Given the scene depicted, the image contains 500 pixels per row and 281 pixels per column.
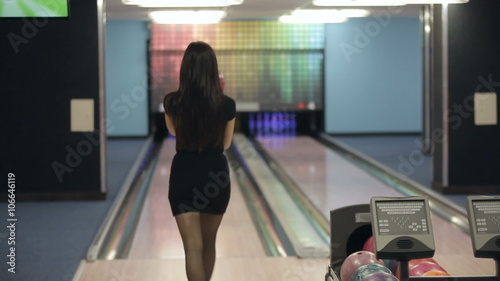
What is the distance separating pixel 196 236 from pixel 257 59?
37.7 ft

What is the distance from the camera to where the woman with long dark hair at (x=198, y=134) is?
4.09 m

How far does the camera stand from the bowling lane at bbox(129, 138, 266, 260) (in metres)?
6.40

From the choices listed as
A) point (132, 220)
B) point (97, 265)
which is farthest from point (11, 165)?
point (97, 265)

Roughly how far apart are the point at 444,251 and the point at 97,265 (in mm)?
2465

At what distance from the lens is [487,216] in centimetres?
338

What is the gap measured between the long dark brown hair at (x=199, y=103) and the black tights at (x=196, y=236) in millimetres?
340

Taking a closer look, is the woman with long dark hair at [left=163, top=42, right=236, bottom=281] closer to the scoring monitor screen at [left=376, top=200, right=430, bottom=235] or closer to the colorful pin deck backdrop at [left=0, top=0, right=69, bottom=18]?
the scoring monitor screen at [left=376, top=200, right=430, bottom=235]

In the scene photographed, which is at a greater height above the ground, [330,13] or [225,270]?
[330,13]

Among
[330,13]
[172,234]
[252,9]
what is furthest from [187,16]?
[172,234]

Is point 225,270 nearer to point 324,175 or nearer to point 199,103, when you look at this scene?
point 199,103

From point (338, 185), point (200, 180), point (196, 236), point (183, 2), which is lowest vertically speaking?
point (338, 185)

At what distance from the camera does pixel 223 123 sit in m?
4.14

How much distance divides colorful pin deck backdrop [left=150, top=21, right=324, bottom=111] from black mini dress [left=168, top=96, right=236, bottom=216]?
11193mm

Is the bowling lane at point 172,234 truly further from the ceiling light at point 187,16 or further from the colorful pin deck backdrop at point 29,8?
the ceiling light at point 187,16
